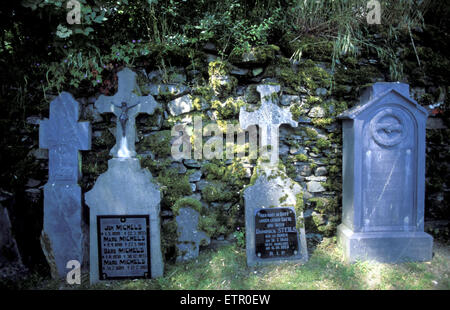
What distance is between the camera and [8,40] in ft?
10.6

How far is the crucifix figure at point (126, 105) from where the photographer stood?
2.93 m

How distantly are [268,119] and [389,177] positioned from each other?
1.66 meters

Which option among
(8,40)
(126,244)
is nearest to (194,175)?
(126,244)

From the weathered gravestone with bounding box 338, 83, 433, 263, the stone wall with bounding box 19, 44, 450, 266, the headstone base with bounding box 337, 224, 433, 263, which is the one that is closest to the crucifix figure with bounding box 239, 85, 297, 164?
the stone wall with bounding box 19, 44, 450, 266

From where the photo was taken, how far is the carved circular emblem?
2.97 meters

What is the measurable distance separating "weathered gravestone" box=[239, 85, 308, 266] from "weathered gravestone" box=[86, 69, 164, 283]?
1.10m

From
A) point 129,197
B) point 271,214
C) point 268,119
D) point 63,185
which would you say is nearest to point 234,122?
point 268,119

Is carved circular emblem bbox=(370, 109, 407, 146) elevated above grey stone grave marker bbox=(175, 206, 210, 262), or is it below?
above

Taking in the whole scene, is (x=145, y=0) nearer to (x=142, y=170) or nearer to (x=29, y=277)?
(x=142, y=170)

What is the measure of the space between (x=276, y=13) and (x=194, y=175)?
8.41 ft

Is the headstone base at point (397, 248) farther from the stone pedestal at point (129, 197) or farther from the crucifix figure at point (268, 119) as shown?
the stone pedestal at point (129, 197)

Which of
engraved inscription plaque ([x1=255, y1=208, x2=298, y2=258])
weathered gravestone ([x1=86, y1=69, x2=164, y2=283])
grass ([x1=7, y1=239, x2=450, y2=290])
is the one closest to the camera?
grass ([x1=7, y1=239, x2=450, y2=290])

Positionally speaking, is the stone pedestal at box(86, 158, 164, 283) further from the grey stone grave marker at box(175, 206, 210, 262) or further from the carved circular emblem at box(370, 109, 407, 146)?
the carved circular emblem at box(370, 109, 407, 146)

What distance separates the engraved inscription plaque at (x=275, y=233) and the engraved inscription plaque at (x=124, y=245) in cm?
130
